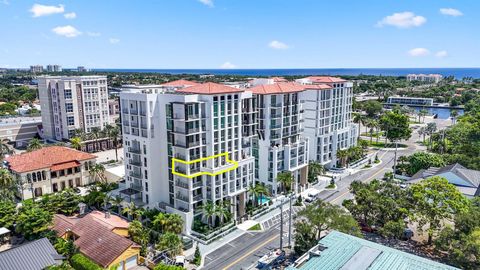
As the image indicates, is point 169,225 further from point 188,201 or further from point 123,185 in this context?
point 123,185

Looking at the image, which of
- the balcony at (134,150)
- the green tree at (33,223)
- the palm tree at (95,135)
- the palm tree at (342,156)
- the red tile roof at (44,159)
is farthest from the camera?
the palm tree at (95,135)

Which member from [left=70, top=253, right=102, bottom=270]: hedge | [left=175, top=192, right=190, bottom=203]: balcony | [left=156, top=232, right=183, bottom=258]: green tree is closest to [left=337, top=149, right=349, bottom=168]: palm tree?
[left=175, top=192, right=190, bottom=203]: balcony

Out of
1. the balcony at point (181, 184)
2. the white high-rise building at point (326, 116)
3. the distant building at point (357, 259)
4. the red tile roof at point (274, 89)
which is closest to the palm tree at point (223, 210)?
the balcony at point (181, 184)

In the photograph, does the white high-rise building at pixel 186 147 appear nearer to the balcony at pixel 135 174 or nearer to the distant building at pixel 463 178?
the balcony at pixel 135 174

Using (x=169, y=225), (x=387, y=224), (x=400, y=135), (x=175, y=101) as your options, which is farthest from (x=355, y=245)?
(x=400, y=135)

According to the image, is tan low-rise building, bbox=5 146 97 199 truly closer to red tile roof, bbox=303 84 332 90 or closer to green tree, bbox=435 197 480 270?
red tile roof, bbox=303 84 332 90
